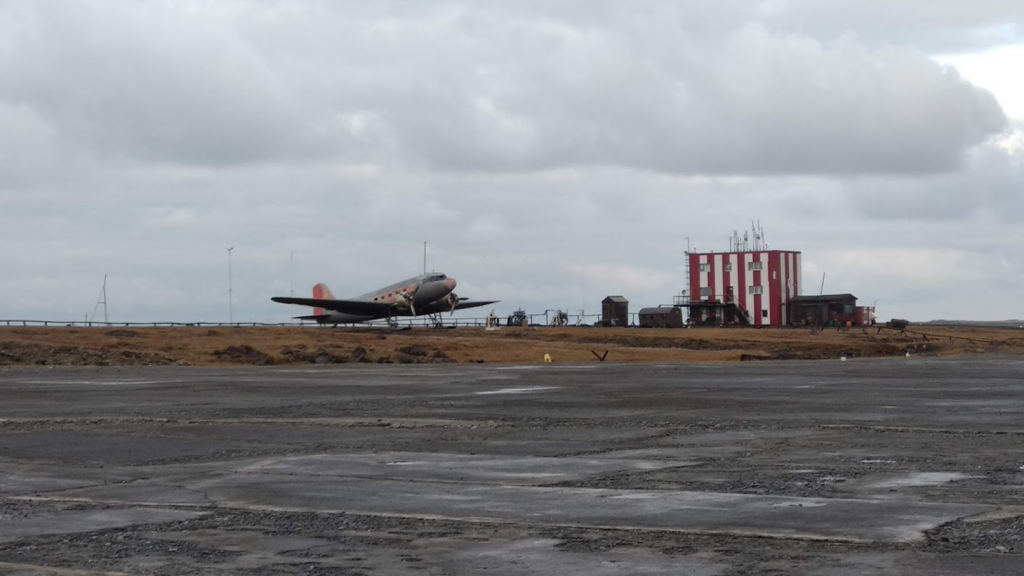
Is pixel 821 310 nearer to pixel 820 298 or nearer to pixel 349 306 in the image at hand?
pixel 820 298

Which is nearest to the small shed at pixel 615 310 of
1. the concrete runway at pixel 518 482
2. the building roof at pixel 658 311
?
the building roof at pixel 658 311

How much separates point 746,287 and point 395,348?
197 ft

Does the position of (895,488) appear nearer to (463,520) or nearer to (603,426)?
(463,520)

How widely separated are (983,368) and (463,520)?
26846mm

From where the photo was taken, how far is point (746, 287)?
111m

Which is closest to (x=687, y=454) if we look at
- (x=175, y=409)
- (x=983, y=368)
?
(x=175, y=409)

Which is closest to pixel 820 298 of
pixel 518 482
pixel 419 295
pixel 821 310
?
pixel 821 310

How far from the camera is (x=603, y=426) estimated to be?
18.2 m

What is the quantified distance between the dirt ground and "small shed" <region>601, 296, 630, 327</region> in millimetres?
41178

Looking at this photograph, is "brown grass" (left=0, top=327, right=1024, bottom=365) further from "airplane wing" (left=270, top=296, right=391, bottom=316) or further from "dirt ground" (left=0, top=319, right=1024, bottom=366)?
"airplane wing" (left=270, top=296, right=391, bottom=316)

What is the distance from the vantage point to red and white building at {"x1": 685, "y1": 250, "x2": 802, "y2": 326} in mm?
109625

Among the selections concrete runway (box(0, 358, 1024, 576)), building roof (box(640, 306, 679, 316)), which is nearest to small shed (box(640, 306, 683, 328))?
building roof (box(640, 306, 679, 316))

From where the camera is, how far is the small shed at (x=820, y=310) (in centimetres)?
10756

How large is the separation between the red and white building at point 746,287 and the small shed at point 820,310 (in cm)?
96
